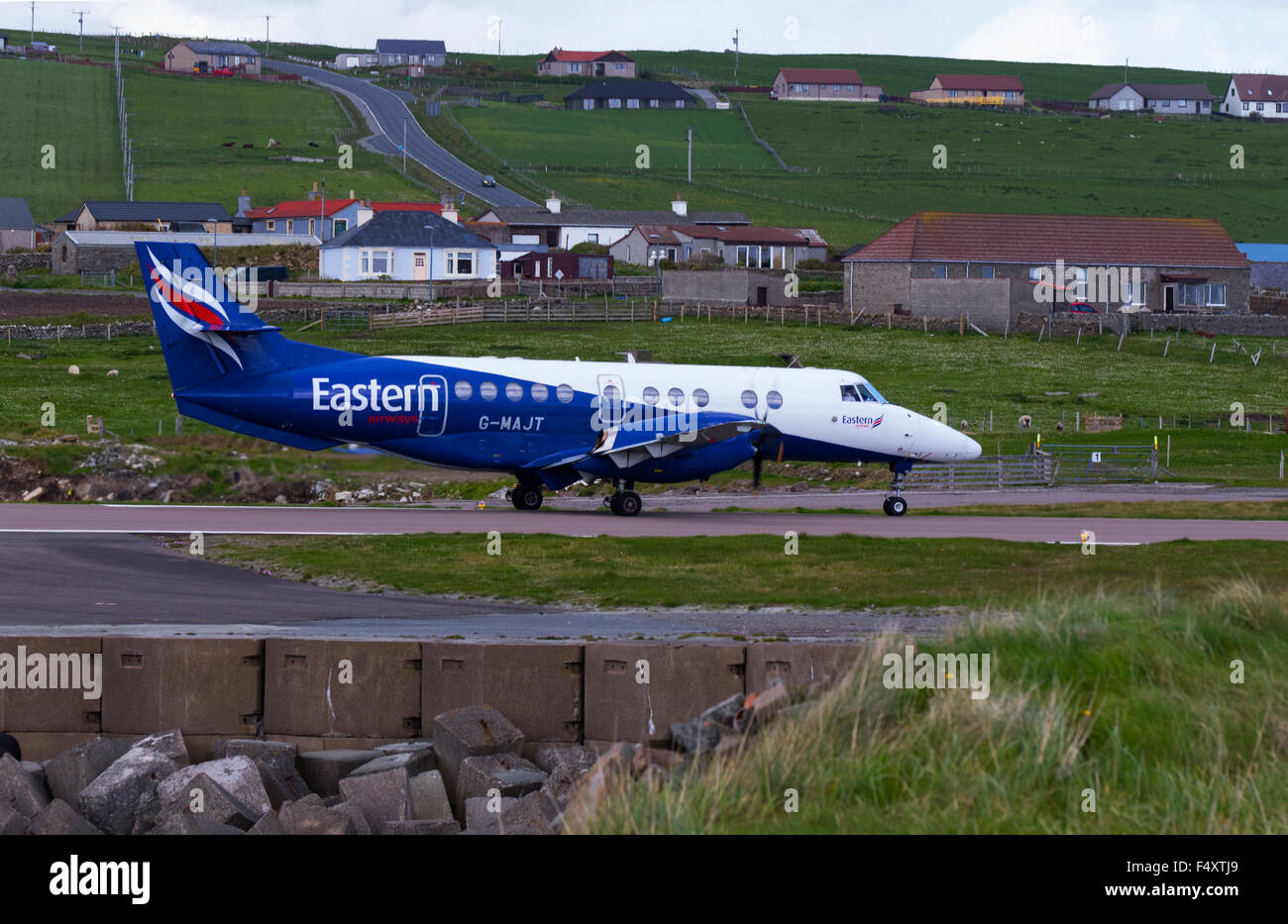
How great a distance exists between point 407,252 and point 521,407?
7088cm

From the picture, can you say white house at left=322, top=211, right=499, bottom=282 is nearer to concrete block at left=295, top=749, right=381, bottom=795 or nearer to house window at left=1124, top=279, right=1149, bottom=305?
house window at left=1124, top=279, right=1149, bottom=305

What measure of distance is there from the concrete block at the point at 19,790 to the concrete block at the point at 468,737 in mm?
4044

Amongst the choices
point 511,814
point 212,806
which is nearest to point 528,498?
point 511,814

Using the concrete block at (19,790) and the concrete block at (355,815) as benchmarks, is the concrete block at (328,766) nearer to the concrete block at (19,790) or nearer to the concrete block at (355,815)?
the concrete block at (355,815)

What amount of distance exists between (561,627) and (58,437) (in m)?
27.6

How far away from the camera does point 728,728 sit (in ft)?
45.8

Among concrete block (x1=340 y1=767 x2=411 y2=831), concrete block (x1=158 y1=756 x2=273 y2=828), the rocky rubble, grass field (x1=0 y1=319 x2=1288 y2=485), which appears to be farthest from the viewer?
grass field (x1=0 y1=319 x2=1288 y2=485)

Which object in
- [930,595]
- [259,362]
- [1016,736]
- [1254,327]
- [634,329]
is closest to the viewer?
[1016,736]

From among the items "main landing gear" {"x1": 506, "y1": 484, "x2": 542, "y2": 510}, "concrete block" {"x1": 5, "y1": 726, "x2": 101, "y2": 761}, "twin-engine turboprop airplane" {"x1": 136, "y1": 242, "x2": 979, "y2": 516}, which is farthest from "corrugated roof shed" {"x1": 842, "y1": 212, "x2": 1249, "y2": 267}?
"concrete block" {"x1": 5, "y1": 726, "x2": 101, "y2": 761}

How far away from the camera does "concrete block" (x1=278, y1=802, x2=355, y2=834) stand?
1445 centimetres

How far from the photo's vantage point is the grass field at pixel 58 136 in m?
138

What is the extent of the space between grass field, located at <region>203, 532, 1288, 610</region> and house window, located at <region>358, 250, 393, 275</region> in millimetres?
76214

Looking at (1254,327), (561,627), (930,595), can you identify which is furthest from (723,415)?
(1254,327)
